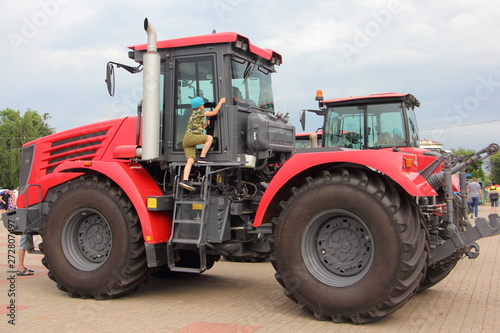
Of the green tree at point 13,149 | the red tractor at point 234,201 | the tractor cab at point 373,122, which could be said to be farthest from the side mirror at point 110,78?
the green tree at point 13,149

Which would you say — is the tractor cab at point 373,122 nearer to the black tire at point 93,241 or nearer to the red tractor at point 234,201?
the red tractor at point 234,201

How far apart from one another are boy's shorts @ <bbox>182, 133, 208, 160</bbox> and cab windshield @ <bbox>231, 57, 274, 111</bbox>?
67cm

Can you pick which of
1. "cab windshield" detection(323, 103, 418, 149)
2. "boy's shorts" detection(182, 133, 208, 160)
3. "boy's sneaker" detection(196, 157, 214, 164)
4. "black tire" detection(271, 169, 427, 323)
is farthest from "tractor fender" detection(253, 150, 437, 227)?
"cab windshield" detection(323, 103, 418, 149)

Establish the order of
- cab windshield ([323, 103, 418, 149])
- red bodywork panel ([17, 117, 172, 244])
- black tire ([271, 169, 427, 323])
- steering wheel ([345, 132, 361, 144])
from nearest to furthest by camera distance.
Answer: black tire ([271, 169, 427, 323])
red bodywork panel ([17, 117, 172, 244])
cab windshield ([323, 103, 418, 149])
steering wheel ([345, 132, 361, 144])

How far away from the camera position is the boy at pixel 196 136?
6570 millimetres

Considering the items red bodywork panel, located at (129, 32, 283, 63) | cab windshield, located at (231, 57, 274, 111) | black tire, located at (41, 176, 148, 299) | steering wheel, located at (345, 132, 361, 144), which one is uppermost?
red bodywork panel, located at (129, 32, 283, 63)

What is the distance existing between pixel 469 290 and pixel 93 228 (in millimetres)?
5648

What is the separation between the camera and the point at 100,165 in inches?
280

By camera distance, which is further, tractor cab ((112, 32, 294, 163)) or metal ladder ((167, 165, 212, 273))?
tractor cab ((112, 32, 294, 163))

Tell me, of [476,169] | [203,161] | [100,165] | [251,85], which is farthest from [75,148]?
[476,169]

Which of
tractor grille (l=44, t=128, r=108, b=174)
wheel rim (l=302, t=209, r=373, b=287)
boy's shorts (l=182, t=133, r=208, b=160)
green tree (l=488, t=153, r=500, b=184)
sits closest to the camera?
wheel rim (l=302, t=209, r=373, b=287)

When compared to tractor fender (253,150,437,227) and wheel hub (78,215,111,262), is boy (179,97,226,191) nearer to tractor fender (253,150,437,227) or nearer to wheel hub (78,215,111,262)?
tractor fender (253,150,437,227)

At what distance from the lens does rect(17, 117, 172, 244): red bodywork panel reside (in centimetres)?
677

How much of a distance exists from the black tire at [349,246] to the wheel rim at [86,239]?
105 inches
